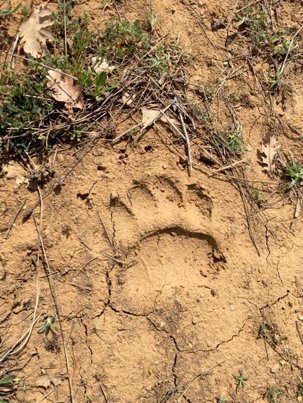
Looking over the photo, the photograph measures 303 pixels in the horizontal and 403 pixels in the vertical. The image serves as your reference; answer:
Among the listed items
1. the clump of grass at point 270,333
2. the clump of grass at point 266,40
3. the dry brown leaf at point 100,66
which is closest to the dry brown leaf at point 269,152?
the clump of grass at point 266,40

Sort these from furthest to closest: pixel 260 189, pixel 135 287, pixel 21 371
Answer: pixel 260 189
pixel 135 287
pixel 21 371

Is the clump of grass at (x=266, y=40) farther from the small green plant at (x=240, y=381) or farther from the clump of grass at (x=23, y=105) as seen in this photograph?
the small green plant at (x=240, y=381)

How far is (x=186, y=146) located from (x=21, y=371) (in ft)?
4.40

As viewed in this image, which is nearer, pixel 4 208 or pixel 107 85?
pixel 4 208

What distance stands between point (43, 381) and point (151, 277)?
69 centimetres

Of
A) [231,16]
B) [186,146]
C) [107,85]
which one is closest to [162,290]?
[186,146]

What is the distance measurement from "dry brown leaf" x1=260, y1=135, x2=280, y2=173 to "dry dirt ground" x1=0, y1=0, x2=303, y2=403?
0.05m

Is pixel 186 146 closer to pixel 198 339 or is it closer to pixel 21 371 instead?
pixel 198 339

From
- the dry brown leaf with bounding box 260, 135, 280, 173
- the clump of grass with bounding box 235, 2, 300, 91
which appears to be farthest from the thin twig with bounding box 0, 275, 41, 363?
the clump of grass with bounding box 235, 2, 300, 91

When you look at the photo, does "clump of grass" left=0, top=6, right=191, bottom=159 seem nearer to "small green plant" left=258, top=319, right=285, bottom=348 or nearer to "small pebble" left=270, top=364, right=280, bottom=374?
"small green plant" left=258, top=319, right=285, bottom=348

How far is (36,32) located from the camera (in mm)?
2621

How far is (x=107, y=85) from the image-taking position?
268 centimetres

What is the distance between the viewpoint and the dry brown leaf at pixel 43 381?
2408 millimetres

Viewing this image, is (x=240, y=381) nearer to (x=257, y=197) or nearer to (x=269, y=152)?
(x=257, y=197)
